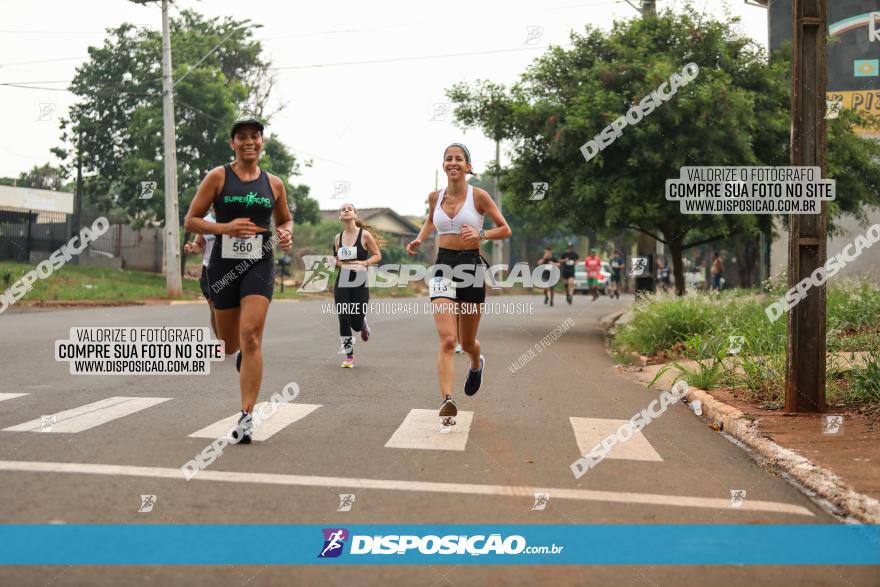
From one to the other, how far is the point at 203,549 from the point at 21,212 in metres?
37.3

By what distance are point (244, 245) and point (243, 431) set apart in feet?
4.12

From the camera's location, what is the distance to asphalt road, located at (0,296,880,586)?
13.4ft

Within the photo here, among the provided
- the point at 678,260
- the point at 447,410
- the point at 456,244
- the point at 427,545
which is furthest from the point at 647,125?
the point at 427,545

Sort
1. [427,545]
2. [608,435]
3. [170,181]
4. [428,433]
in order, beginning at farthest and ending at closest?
[170,181] → [608,435] → [428,433] → [427,545]

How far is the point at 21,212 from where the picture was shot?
38.0 metres

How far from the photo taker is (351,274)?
12.2 metres

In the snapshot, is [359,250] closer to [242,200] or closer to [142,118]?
[242,200]

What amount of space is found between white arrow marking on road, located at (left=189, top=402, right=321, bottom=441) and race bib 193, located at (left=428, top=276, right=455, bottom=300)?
149 cm

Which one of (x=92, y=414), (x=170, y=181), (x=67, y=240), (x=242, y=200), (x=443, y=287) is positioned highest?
(x=170, y=181)

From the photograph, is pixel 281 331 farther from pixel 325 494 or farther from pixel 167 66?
pixel 167 66

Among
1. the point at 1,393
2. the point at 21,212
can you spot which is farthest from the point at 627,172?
the point at 21,212

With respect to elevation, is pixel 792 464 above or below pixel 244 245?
below

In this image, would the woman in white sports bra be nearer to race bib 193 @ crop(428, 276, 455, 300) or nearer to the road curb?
race bib 193 @ crop(428, 276, 455, 300)

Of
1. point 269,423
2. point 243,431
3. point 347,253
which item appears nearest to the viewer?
point 243,431
